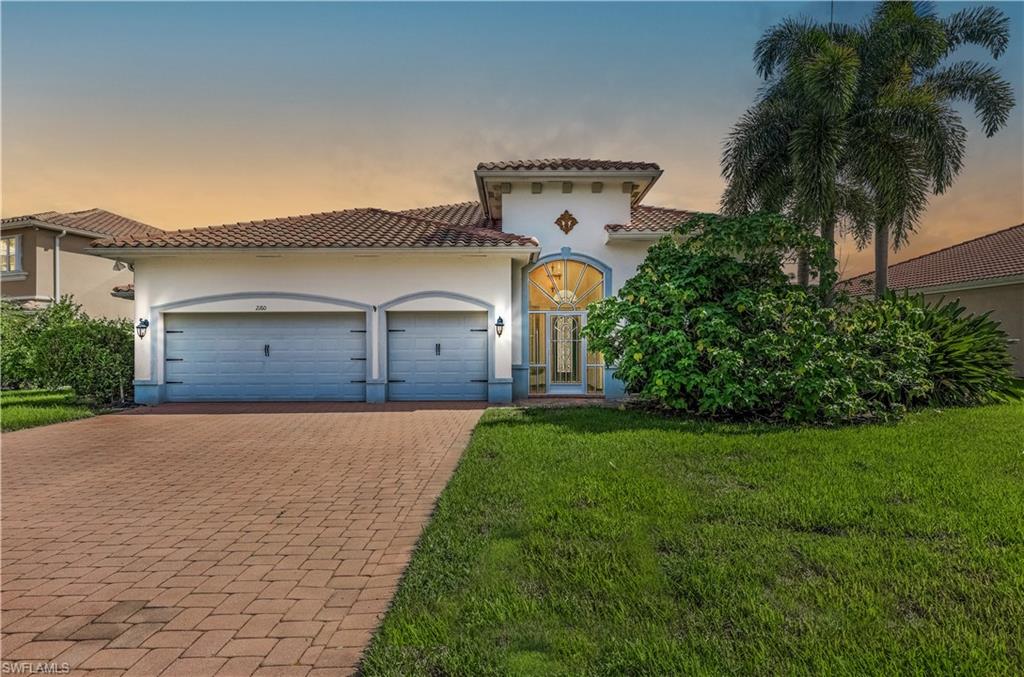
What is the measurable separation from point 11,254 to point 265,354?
18233 millimetres

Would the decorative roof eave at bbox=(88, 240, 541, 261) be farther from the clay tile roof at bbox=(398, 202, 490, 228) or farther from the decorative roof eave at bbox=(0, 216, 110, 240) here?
the decorative roof eave at bbox=(0, 216, 110, 240)

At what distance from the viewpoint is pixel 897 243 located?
14625 mm

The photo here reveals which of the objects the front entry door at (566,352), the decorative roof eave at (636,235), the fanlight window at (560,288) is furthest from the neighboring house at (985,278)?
the front entry door at (566,352)

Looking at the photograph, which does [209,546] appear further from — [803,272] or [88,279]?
[88,279]

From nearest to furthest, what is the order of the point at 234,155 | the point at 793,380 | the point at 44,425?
the point at 793,380 < the point at 44,425 < the point at 234,155

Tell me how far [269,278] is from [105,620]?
11.0m

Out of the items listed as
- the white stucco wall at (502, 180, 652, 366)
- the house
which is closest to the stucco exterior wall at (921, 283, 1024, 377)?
the white stucco wall at (502, 180, 652, 366)

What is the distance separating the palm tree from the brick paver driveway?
11.3 m

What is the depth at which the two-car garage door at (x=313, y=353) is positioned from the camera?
13.3 m

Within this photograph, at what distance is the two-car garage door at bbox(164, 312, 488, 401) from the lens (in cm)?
1332

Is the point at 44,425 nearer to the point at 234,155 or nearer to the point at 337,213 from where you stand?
the point at 234,155

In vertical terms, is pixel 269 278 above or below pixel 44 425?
above

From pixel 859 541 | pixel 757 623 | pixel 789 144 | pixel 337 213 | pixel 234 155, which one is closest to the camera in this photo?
pixel 757 623

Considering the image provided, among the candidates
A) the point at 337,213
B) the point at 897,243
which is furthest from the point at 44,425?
the point at 897,243
